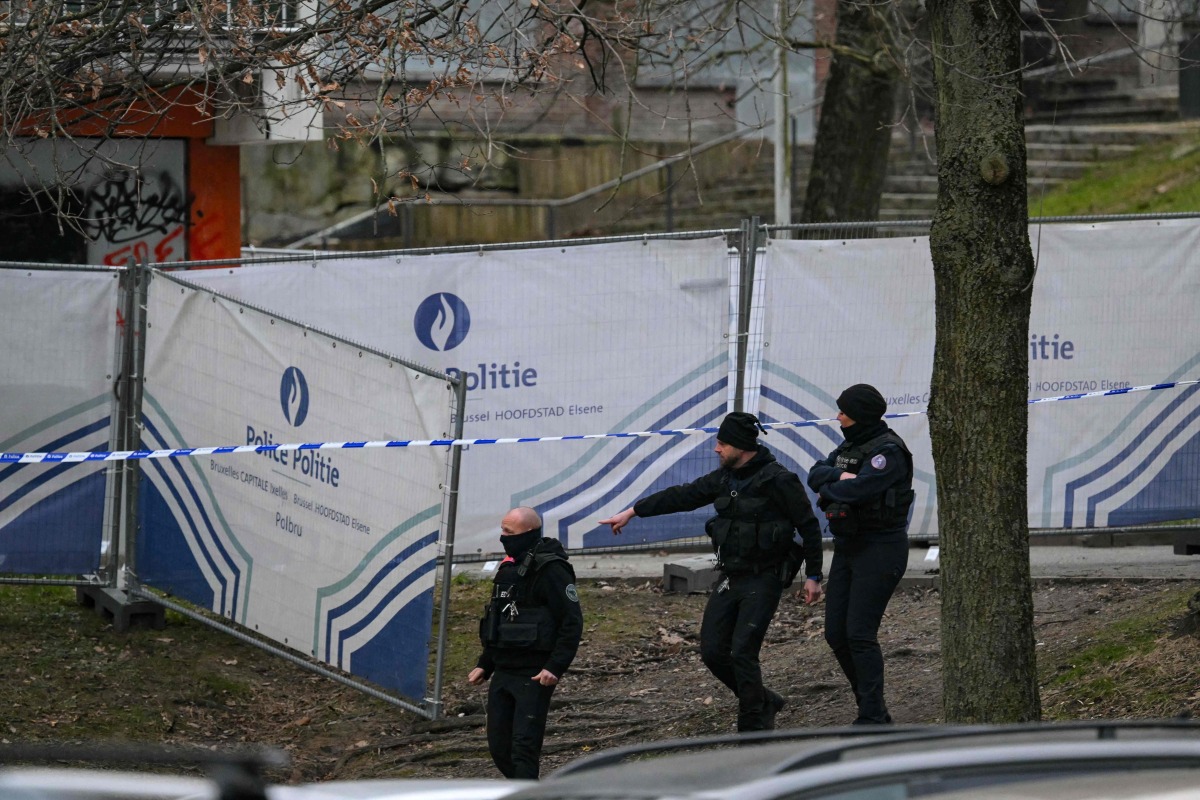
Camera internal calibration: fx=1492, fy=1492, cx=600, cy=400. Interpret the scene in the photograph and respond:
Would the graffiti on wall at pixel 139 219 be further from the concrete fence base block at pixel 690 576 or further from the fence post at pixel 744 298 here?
the fence post at pixel 744 298

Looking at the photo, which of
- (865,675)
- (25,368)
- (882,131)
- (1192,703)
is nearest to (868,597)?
(865,675)

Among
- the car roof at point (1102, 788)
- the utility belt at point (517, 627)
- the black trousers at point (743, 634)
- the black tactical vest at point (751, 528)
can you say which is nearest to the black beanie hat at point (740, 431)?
the black tactical vest at point (751, 528)

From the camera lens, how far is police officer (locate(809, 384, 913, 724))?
698 centimetres

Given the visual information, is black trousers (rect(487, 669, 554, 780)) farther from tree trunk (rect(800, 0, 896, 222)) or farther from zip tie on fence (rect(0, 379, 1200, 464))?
tree trunk (rect(800, 0, 896, 222))

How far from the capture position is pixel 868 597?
7004 mm

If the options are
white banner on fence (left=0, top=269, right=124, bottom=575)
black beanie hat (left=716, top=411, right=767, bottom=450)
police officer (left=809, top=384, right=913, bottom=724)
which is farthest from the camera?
white banner on fence (left=0, top=269, right=124, bottom=575)

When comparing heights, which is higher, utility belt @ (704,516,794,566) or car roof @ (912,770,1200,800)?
car roof @ (912,770,1200,800)

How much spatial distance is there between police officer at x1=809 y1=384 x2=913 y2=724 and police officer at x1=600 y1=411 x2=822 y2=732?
0.46 feet

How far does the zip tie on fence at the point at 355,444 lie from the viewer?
8.05 m

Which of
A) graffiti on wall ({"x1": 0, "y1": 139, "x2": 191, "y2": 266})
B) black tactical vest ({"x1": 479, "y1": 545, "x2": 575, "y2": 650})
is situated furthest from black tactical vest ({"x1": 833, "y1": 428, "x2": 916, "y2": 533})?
graffiti on wall ({"x1": 0, "y1": 139, "x2": 191, "y2": 266})

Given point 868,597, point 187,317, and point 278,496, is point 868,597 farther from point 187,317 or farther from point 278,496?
point 187,317

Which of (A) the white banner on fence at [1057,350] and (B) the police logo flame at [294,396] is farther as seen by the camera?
(A) the white banner on fence at [1057,350]

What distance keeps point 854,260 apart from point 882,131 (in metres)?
5.51

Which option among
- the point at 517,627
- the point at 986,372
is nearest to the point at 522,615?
the point at 517,627
